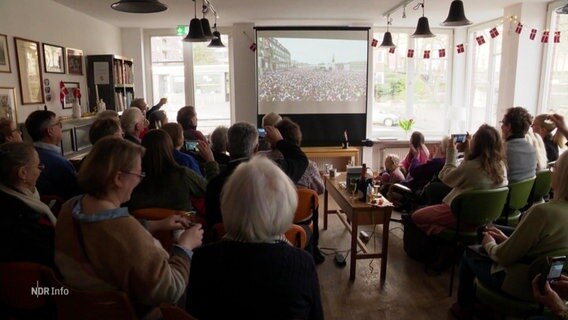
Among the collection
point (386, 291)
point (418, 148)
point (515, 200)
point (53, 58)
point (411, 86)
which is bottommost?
point (386, 291)

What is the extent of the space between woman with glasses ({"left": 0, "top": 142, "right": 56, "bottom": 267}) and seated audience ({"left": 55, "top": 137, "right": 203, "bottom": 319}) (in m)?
0.33

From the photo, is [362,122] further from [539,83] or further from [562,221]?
[562,221]

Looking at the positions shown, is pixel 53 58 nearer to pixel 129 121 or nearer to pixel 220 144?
pixel 129 121

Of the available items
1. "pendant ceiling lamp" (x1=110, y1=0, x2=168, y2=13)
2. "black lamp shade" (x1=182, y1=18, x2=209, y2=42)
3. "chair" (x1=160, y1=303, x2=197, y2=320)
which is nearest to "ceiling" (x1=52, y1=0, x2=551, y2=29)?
"black lamp shade" (x1=182, y1=18, x2=209, y2=42)

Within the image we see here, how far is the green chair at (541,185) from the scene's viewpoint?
3.26 meters

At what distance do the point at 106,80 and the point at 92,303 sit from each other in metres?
4.87

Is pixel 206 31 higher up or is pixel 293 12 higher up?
pixel 293 12

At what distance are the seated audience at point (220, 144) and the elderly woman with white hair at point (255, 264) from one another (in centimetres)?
205

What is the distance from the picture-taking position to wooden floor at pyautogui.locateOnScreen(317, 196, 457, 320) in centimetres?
266

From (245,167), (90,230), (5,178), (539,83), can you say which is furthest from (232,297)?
(539,83)

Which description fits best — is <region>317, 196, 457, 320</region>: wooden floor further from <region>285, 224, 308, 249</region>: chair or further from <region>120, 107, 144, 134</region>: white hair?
<region>120, 107, 144, 134</region>: white hair

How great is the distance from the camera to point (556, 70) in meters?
5.18

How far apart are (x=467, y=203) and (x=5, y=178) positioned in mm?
2828

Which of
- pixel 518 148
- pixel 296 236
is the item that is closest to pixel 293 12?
pixel 518 148
